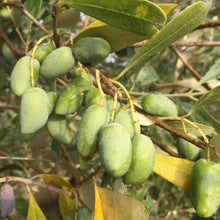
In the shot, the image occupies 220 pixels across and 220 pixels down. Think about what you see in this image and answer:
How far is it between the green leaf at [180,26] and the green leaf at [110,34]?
36 mm

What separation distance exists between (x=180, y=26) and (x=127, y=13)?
14cm

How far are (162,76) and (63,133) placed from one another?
6.62 feet

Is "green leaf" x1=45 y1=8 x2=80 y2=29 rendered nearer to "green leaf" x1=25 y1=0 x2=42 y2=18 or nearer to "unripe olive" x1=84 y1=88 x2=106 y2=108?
"green leaf" x1=25 y1=0 x2=42 y2=18

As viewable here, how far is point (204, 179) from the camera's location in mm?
676

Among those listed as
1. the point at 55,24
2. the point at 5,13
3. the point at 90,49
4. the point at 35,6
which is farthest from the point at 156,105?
the point at 5,13

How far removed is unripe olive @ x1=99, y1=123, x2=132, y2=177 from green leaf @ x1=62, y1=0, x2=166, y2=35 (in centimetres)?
26

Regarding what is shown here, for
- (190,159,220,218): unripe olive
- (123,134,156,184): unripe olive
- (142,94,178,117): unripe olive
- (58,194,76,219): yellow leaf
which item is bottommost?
(58,194,76,219): yellow leaf

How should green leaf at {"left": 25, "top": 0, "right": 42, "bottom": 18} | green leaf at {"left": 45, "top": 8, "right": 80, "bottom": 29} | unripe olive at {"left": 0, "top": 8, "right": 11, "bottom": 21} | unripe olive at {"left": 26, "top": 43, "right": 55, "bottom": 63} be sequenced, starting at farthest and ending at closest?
unripe olive at {"left": 0, "top": 8, "right": 11, "bottom": 21} < green leaf at {"left": 45, "top": 8, "right": 80, "bottom": 29} < green leaf at {"left": 25, "top": 0, "right": 42, "bottom": 18} < unripe olive at {"left": 26, "top": 43, "right": 55, "bottom": 63}

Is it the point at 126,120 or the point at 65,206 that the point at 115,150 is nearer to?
the point at 126,120

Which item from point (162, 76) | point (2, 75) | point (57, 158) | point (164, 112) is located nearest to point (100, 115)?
point (164, 112)

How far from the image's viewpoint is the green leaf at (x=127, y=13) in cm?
70

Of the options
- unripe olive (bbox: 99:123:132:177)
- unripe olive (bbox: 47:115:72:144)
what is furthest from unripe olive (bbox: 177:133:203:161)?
unripe olive (bbox: 47:115:72:144)

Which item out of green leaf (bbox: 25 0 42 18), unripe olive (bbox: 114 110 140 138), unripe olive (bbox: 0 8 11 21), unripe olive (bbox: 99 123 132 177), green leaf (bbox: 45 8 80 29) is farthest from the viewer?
unripe olive (bbox: 0 8 11 21)

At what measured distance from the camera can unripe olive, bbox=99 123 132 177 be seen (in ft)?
2.01
